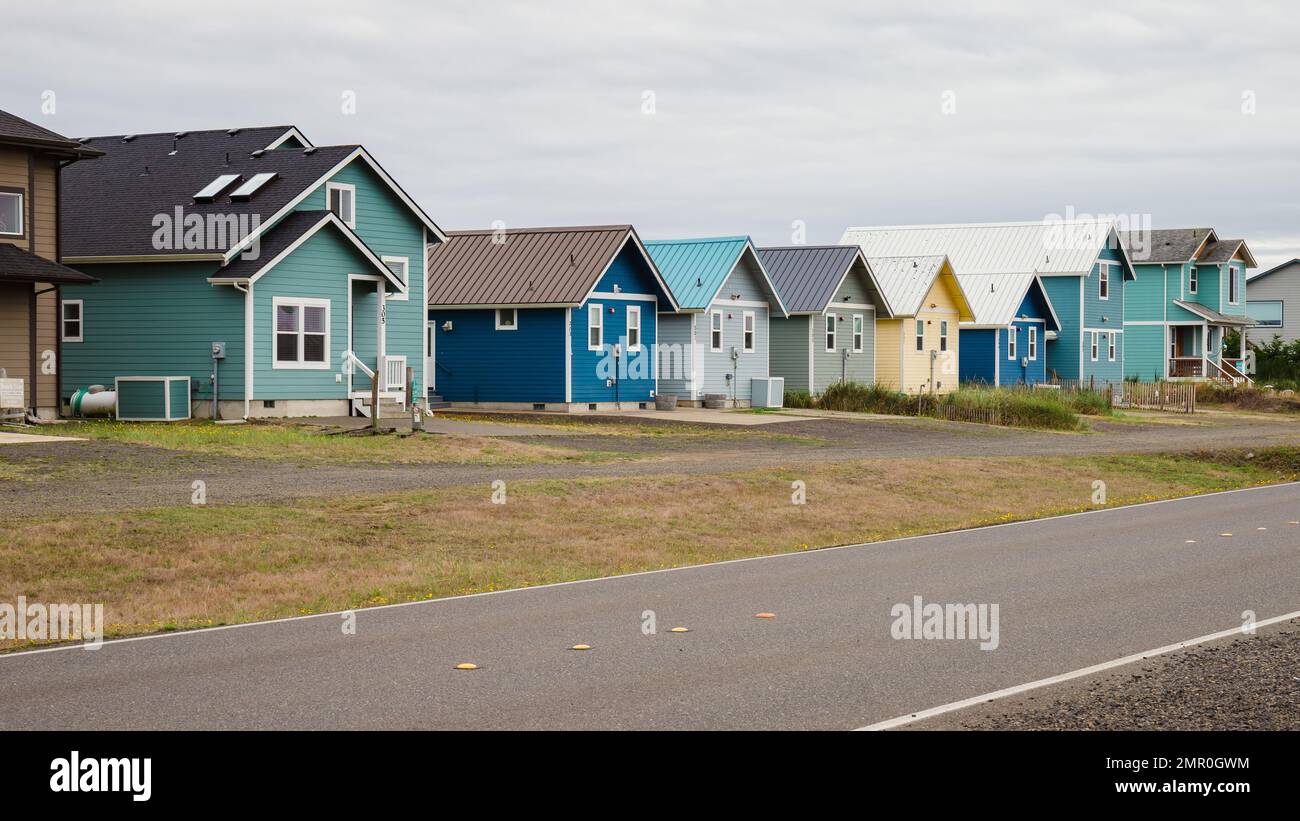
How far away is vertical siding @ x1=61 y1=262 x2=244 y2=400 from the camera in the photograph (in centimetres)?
3167

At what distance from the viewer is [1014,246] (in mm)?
65000

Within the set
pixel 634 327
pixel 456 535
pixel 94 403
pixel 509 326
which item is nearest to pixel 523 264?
pixel 509 326

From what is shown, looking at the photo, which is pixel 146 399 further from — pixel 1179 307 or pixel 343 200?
pixel 1179 307

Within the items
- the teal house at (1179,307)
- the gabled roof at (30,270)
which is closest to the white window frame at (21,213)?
the gabled roof at (30,270)

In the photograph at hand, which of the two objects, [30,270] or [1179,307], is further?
[1179,307]

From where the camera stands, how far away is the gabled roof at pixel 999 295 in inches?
2346

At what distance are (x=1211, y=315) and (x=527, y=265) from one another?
4127cm

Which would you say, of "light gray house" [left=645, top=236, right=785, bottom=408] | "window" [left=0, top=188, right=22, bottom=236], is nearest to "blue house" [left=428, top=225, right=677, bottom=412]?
"light gray house" [left=645, top=236, right=785, bottom=408]

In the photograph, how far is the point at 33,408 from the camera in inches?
1169

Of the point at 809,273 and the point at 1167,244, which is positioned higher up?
the point at 1167,244

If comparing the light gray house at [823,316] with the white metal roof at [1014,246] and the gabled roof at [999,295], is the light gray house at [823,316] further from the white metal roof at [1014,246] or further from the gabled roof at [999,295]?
the white metal roof at [1014,246]

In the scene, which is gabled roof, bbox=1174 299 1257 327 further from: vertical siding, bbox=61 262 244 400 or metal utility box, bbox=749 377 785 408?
vertical siding, bbox=61 262 244 400

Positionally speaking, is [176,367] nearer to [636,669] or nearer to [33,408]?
[33,408]
